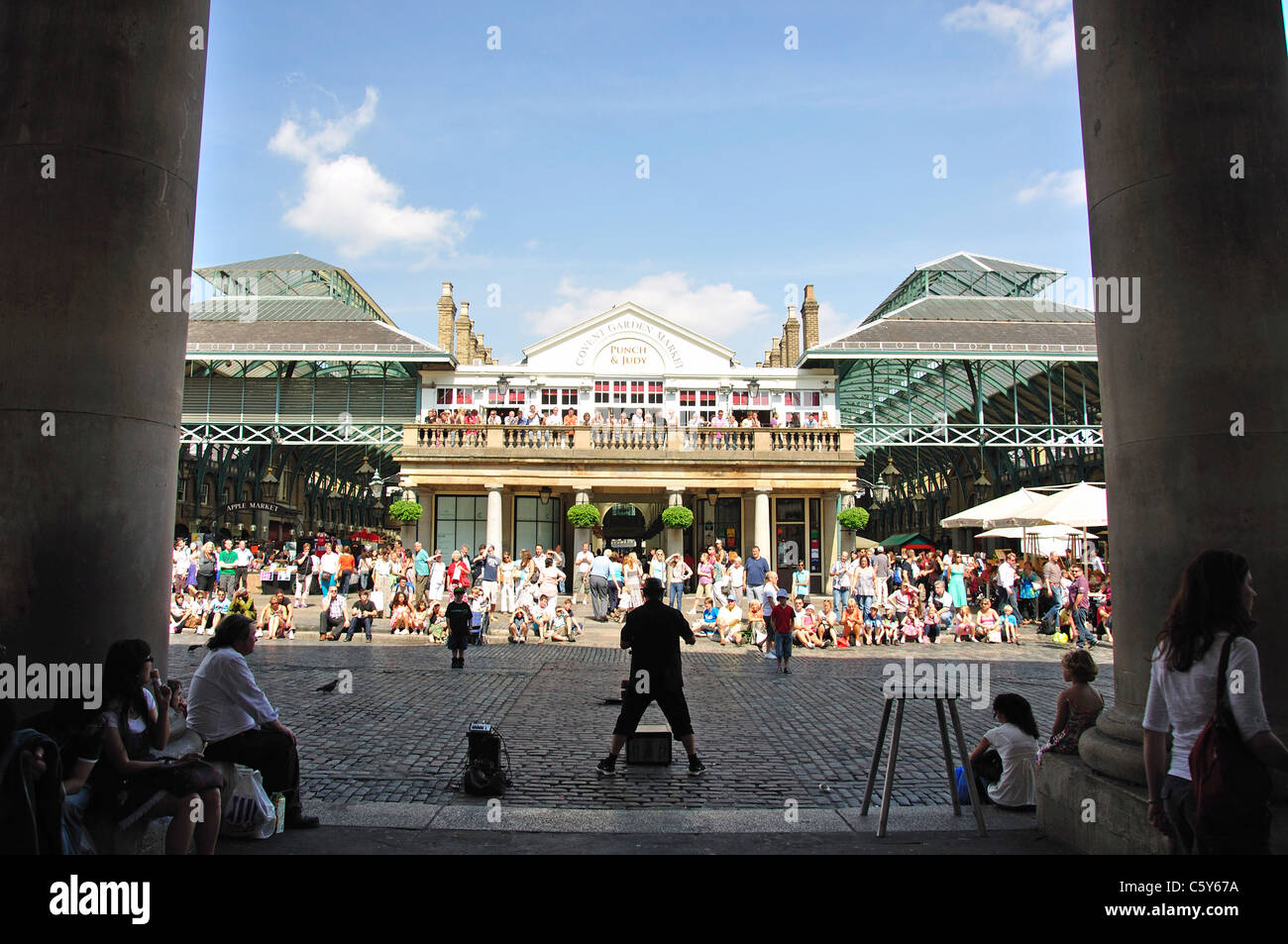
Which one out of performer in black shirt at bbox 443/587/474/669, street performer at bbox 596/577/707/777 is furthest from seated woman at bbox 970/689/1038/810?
performer in black shirt at bbox 443/587/474/669

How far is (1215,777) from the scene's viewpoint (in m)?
3.13

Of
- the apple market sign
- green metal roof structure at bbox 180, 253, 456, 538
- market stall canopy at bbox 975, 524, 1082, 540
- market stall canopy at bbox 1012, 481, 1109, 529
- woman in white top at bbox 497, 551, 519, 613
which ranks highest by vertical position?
the apple market sign

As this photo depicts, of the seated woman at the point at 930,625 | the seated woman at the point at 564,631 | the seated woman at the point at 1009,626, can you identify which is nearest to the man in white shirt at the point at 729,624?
the seated woman at the point at 564,631

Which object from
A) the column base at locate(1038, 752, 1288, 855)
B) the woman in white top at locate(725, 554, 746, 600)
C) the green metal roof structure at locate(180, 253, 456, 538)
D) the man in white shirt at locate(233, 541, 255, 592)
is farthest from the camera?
the green metal roof structure at locate(180, 253, 456, 538)

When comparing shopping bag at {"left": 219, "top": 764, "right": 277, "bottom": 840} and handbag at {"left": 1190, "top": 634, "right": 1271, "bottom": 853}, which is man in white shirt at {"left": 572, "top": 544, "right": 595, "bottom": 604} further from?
handbag at {"left": 1190, "top": 634, "right": 1271, "bottom": 853}

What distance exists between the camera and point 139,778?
410 cm

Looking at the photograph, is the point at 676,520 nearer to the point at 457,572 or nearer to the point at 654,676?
the point at 457,572

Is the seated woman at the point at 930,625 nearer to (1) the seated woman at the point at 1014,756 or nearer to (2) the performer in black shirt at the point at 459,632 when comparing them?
(2) the performer in black shirt at the point at 459,632

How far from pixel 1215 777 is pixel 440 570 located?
17302 millimetres

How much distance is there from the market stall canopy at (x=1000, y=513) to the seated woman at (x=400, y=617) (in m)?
12.9

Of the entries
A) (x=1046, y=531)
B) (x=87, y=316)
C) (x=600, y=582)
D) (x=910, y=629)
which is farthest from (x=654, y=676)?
(x=1046, y=531)

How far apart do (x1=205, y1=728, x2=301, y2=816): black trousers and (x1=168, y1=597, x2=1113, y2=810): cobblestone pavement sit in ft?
1.93

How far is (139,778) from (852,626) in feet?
48.7

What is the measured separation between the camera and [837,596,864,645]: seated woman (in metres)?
17.4
